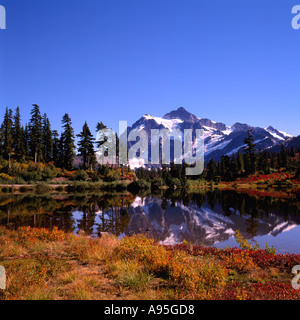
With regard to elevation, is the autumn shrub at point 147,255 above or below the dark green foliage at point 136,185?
above

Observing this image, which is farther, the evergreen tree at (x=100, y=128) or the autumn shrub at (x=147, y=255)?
the evergreen tree at (x=100, y=128)

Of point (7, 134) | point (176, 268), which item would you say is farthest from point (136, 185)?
point (176, 268)

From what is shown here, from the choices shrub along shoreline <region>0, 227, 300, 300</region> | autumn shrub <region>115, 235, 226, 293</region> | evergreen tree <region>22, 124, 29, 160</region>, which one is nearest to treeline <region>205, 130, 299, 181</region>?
evergreen tree <region>22, 124, 29, 160</region>

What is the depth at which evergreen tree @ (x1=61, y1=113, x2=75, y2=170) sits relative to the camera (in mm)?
71250

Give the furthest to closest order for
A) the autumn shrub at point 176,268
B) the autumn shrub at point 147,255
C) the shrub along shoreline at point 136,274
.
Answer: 1. the autumn shrub at point 147,255
2. the autumn shrub at point 176,268
3. the shrub along shoreline at point 136,274

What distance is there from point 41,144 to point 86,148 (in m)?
14.1

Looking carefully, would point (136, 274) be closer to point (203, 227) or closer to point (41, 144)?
point (203, 227)

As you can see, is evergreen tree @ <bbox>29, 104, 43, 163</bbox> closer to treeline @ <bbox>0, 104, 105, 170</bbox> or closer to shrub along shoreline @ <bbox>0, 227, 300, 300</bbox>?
treeline @ <bbox>0, 104, 105, 170</bbox>

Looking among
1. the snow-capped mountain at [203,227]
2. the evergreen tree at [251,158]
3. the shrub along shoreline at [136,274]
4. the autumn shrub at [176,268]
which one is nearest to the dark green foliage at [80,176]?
the snow-capped mountain at [203,227]

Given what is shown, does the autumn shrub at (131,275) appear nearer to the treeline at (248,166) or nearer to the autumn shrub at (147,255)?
the autumn shrub at (147,255)

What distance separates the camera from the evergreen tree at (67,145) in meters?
71.2

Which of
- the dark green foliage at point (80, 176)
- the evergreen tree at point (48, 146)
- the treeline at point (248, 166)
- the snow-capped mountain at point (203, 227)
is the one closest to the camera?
the snow-capped mountain at point (203, 227)

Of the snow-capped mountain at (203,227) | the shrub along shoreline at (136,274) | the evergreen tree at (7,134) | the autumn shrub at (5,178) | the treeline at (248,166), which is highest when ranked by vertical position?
the evergreen tree at (7,134)
